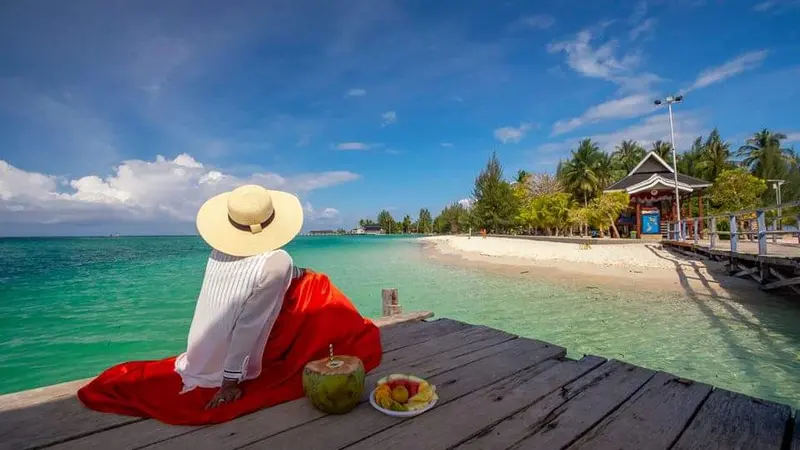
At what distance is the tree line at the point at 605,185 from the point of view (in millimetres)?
26484

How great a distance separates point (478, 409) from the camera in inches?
73.7

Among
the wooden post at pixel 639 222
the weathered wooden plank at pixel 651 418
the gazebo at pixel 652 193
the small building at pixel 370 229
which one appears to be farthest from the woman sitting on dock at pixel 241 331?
the small building at pixel 370 229

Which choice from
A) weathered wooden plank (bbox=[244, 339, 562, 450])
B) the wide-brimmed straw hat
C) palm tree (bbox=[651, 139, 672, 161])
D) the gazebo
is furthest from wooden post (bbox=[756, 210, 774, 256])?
palm tree (bbox=[651, 139, 672, 161])

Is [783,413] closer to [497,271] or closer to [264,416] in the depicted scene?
[264,416]

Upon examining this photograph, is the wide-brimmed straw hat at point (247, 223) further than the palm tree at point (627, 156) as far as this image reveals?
No

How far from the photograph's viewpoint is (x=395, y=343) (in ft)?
10.1

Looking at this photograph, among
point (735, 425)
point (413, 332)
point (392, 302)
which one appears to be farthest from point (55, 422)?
point (392, 302)

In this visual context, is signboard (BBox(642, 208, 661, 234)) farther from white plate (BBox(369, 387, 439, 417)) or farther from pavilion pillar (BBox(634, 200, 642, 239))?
white plate (BBox(369, 387, 439, 417))

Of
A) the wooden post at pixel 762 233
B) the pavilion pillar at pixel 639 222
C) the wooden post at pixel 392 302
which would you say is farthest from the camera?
the pavilion pillar at pixel 639 222

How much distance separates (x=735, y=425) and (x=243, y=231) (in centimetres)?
252

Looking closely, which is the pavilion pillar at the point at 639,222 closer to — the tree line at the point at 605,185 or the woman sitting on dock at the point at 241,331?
the tree line at the point at 605,185

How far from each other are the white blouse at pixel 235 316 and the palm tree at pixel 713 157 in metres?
45.2

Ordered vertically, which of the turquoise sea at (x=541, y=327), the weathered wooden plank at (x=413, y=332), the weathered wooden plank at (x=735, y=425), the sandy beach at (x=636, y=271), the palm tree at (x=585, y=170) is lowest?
the turquoise sea at (x=541, y=327)

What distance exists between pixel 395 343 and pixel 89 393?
1.96m
